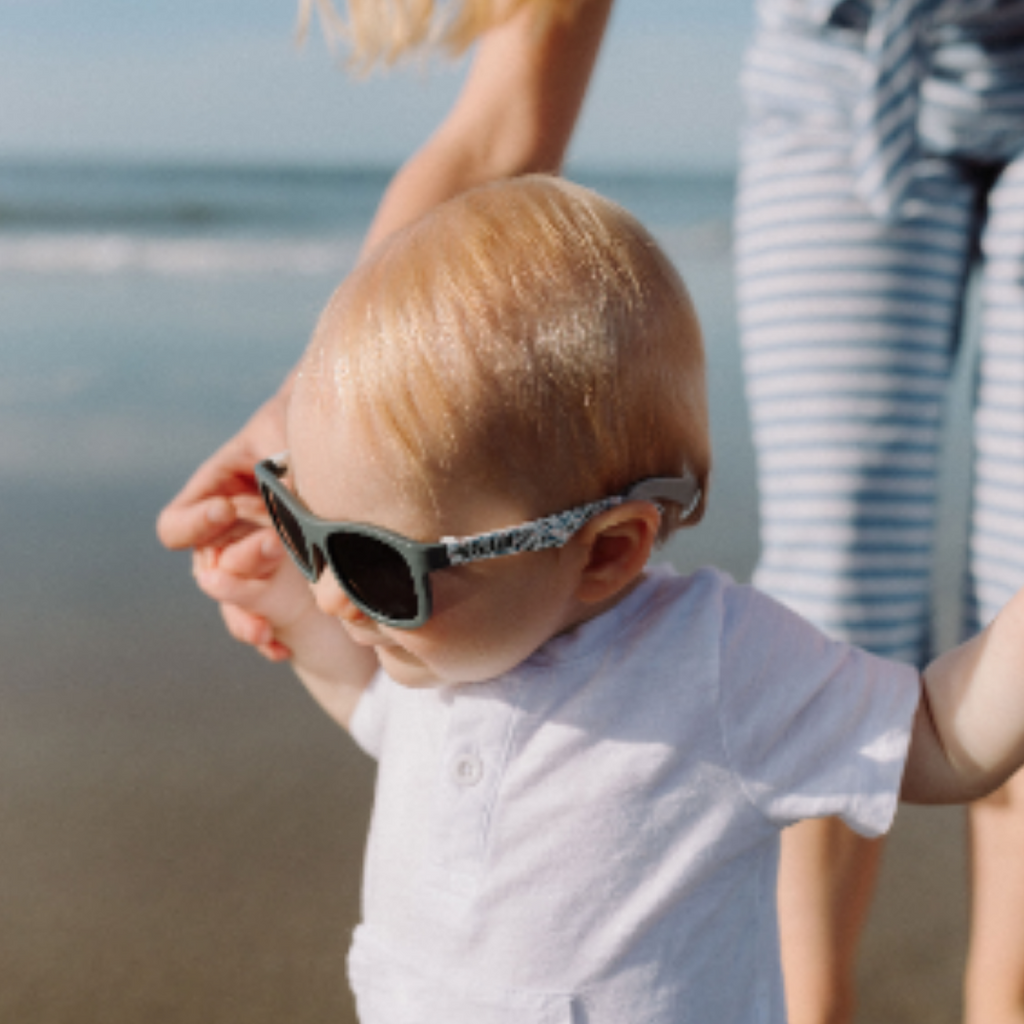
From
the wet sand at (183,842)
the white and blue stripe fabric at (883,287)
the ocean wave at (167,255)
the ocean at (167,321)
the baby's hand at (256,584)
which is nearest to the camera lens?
the baby's hand at (256,584)

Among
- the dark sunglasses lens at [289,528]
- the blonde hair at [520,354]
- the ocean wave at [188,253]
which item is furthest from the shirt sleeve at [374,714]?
the ocean wave at [188,253]

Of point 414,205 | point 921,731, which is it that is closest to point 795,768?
point 921,731

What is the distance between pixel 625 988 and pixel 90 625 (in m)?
1.89

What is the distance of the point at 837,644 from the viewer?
1.04 metres

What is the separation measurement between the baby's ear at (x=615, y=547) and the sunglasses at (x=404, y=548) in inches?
0.4

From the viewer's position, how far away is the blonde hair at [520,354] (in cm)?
91

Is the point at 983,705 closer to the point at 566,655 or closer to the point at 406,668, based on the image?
the point at 566,655

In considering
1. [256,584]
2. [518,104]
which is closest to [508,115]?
[518,104]

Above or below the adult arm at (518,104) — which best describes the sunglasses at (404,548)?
below

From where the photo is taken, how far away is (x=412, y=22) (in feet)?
4.77

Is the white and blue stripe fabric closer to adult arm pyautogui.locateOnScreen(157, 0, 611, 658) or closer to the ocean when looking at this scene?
adult arm pyautogui.locateOnScreen(157, 0, 611, 658)

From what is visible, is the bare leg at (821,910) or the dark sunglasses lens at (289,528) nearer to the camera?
the dark sunglasses lens at (289,528)

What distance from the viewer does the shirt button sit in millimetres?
1052

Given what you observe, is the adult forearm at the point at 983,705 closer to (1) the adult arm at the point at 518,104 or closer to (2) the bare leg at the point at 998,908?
(2) the bare leg at the point at 998,908
